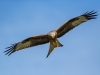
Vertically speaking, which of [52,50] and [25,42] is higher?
[25,42]

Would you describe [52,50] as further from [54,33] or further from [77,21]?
[77,21]

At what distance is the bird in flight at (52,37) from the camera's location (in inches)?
618

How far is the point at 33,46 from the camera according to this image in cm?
1689

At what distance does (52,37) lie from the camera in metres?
15.6

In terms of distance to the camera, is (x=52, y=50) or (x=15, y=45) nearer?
(x=52, y=50)

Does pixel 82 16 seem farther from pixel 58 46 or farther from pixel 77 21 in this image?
pixel 58 46

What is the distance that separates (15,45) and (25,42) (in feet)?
2.14

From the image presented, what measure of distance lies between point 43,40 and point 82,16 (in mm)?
2412

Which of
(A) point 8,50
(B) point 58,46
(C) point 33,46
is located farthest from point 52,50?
(A) point 8,50

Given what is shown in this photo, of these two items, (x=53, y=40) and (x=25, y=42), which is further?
(x=25, y=42)

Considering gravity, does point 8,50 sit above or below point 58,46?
above

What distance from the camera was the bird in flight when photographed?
15.7m

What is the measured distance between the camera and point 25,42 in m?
16.8

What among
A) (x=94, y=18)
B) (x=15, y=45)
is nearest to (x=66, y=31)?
(x=94, y=18)
